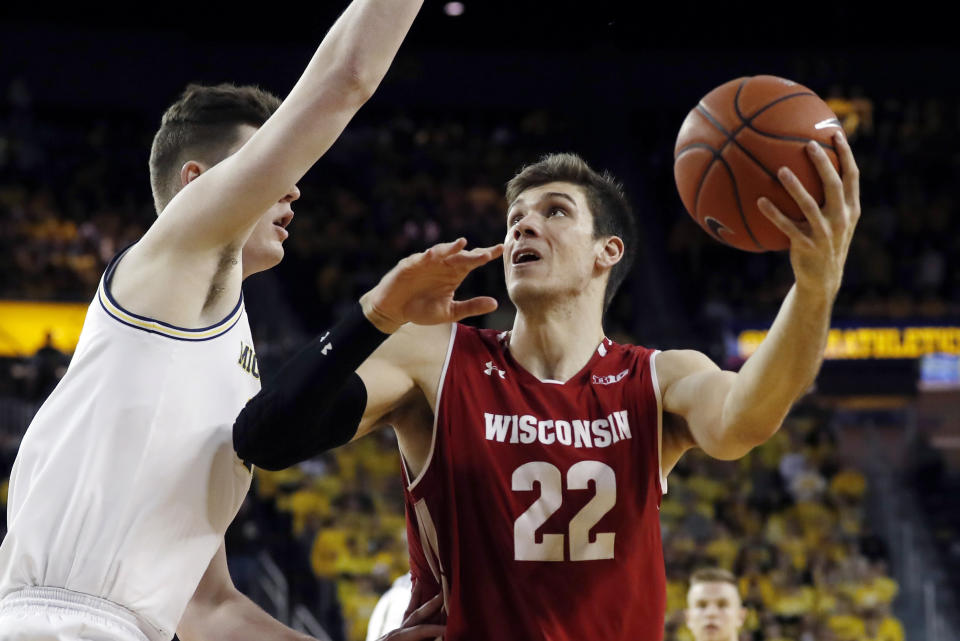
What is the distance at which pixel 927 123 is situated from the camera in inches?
775

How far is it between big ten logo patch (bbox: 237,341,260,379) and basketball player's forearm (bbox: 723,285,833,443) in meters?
1.31

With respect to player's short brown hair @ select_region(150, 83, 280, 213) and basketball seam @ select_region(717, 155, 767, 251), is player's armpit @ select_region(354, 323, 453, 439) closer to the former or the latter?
player's short brown hair @ select_region(150, 83, 280, 213)

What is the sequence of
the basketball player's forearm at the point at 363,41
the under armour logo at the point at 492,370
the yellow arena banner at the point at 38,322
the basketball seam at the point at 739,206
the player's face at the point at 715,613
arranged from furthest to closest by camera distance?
1. the yellow arena banner at the point at 38,322
2. the player's face at the point at 715,613
3. the under armour logo at the point at 492,370
4. the basketball seam at the point at 739,206
5. the basketball player's forearm at the point at 363,41

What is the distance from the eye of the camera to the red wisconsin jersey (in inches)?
133

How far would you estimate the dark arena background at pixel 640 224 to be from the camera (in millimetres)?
12383

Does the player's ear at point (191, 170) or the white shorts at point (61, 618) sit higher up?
the player's ear at point (191, 170)

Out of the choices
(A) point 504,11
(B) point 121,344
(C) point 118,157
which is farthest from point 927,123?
(B) point 121,344

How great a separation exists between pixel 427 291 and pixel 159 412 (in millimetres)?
689

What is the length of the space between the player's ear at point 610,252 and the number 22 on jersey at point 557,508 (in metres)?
0.89

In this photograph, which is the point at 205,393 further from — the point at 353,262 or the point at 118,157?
the point at 118,157

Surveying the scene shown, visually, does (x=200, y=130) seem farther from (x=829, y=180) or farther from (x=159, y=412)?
(x=829, y=180)

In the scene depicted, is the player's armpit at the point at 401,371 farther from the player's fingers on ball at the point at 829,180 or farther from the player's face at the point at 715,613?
the player's face at the point at 715,613

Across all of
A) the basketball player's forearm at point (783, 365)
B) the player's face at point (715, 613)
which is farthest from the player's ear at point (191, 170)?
the player's face at point (715, 613)

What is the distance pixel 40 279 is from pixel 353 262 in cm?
434
